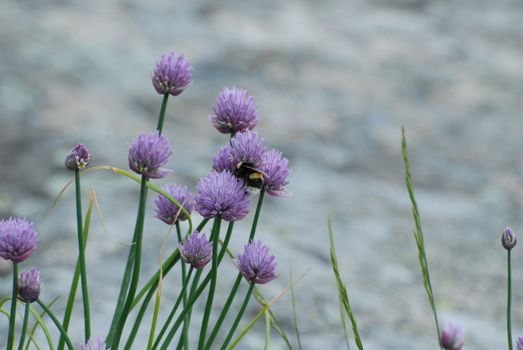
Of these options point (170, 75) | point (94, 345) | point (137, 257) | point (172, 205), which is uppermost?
point (170, 75)

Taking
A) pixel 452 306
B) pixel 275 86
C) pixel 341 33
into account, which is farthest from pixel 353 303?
pixel 341 33

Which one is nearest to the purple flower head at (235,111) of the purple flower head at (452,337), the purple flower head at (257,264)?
the purple flower head at (257,264)

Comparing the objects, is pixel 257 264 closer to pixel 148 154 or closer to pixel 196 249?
pixel 196 249

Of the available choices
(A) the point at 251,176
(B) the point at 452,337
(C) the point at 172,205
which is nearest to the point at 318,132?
(C) the point at 172,205

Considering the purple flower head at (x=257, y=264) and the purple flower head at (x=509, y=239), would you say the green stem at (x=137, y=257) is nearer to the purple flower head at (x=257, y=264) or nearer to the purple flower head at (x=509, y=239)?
the purple flower head at (x=257, y=264)

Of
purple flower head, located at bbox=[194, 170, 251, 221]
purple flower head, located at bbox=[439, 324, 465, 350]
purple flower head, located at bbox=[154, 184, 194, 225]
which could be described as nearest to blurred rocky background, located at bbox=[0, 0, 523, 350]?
purple flower head, located at bbox=[154, 184, 194, 225]
